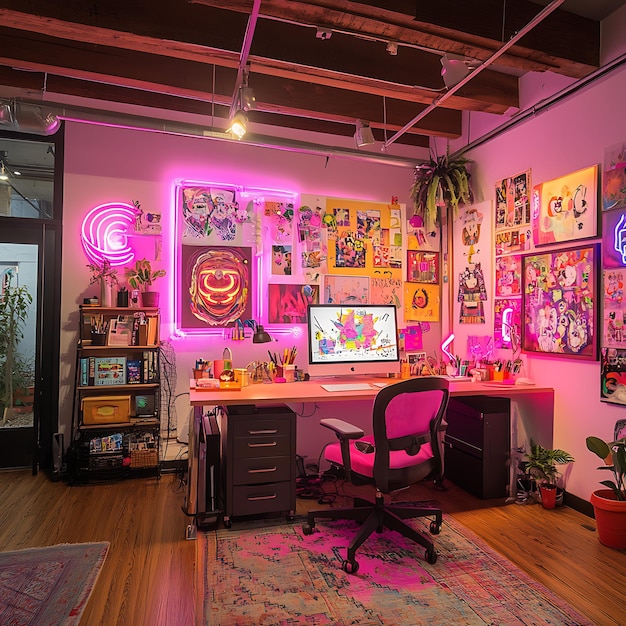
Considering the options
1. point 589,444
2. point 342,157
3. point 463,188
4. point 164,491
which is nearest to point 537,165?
point 463,188

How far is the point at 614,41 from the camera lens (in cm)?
287

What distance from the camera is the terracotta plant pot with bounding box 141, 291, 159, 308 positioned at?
3658 millimetres

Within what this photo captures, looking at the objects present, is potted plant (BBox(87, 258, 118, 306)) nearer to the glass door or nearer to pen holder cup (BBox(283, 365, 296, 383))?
the glass door

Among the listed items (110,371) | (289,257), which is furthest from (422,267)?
(110,371)

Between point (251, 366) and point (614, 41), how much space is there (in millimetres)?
3240

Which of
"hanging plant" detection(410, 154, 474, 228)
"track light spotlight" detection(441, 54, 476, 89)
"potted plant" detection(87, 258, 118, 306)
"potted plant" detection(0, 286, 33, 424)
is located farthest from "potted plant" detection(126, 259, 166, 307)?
"track light spotlight" detection(441, 54, 476, 89)

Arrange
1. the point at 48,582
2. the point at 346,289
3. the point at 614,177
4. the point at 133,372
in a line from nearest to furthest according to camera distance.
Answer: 1. the point at 48,582
2. the point at 614,177
3. the point at 133,372
4. the point at 346,289

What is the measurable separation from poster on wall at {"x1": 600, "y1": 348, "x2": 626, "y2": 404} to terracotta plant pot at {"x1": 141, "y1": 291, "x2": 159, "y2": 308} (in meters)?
3.13

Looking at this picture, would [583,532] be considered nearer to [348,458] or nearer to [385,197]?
[348,458]

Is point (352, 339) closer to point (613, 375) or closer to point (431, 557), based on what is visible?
point (431, 557)

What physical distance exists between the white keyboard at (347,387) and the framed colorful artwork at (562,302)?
129 cm

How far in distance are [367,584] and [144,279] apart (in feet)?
8.68

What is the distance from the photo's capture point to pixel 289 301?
4047 mm

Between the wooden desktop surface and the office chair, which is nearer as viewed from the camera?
the office chair
